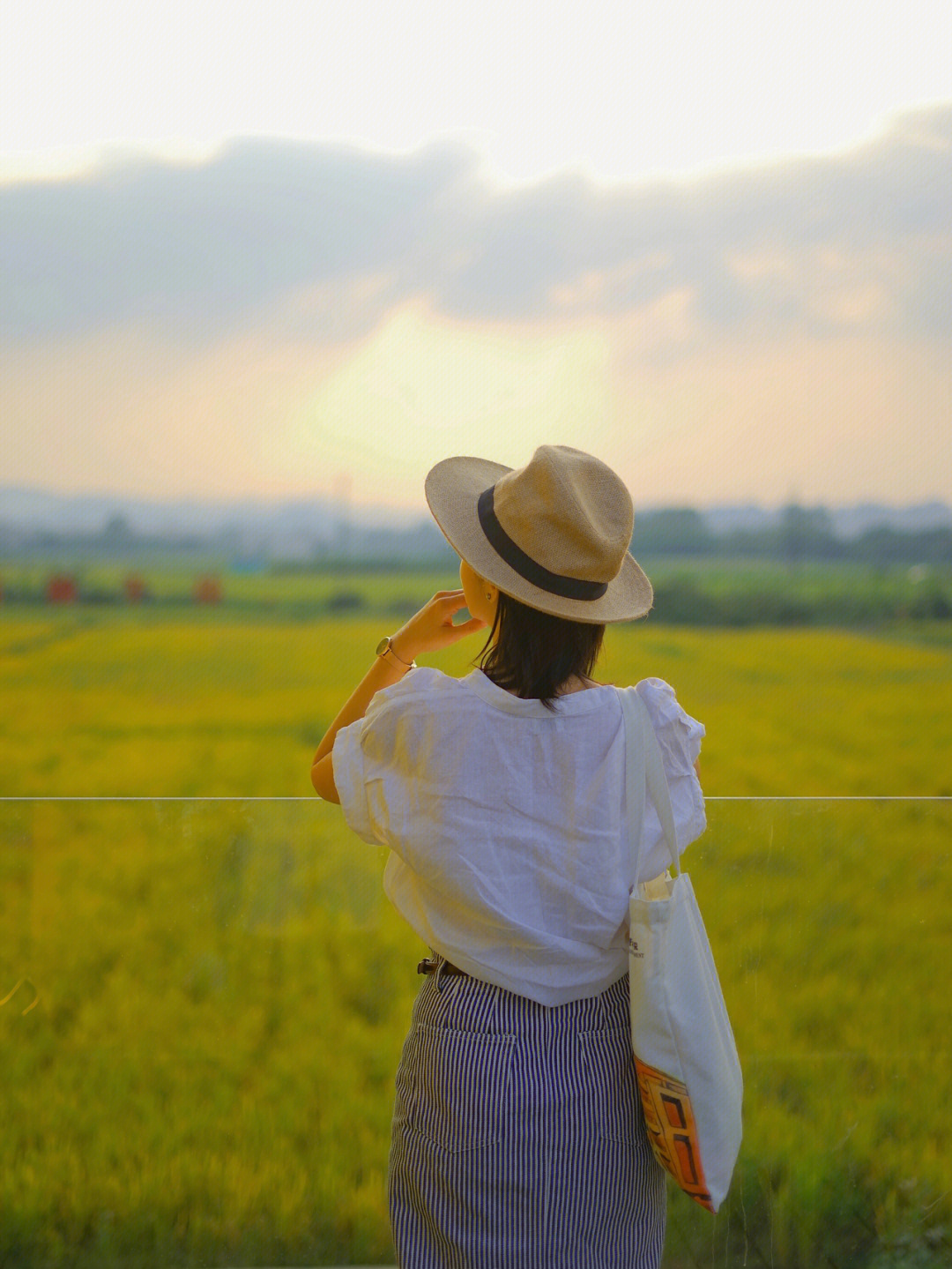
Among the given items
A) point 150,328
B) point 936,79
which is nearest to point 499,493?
point 150,328

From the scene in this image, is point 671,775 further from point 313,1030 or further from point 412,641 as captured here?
point 313,1030

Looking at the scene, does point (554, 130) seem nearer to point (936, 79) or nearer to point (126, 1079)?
point (936, 79)

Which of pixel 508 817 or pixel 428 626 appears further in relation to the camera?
pixel 428 626

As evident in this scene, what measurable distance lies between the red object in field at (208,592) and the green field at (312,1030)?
0.65 metres

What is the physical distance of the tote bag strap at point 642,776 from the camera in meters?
0.98

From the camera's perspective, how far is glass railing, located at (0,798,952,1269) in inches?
69.1

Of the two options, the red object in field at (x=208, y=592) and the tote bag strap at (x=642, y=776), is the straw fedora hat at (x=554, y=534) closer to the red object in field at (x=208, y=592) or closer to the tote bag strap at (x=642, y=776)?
the tote bag strap at (x=642, y=776)

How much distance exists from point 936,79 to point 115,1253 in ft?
8.90

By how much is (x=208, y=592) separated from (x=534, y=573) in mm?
1499

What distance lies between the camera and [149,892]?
1775mm

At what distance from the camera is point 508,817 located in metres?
0.96

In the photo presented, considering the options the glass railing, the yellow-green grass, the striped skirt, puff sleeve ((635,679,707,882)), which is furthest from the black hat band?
the yellow-green grass

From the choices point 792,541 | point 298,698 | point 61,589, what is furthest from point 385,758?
point 792,541

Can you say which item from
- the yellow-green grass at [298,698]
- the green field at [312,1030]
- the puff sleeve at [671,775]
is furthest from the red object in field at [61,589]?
A: the puff sleeve at [671,775]
